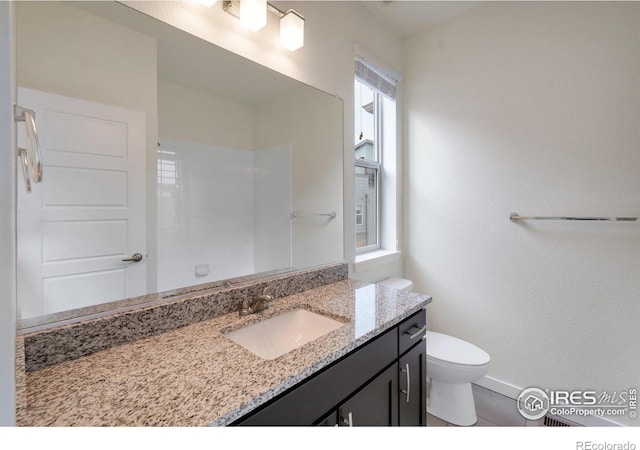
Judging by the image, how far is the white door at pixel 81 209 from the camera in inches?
30.4

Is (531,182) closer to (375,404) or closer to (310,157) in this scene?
(310,157)

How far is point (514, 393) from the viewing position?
185cm

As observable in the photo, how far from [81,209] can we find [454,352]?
185 centimetres

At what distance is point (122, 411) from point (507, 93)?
239cm

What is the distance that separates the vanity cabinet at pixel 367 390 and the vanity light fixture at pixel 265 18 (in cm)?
135

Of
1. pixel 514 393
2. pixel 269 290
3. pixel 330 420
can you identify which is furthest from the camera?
pixel 514 393

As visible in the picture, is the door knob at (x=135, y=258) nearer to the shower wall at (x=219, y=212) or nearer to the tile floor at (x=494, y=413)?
the shower wall at (x=219, y=212)

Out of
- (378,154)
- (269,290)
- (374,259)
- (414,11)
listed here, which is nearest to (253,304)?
(269,290)

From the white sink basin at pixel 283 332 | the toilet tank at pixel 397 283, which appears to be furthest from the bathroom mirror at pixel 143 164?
the toilet tank at pixel 397 283

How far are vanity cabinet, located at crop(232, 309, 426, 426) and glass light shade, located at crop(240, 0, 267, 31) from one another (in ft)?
4.41

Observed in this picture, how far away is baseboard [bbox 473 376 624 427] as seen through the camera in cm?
162

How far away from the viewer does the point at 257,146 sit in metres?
1.30

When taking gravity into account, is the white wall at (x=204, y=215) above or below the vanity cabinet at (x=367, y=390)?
above

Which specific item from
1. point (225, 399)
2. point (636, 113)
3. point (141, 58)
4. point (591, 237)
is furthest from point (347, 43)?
point (225, 399)
